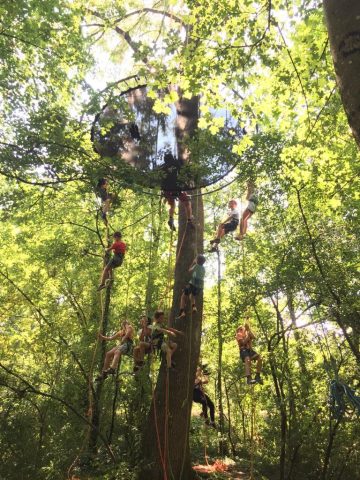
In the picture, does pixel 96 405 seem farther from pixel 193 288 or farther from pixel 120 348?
pixel 193 288

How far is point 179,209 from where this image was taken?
322 inches

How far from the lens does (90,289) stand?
11391mm

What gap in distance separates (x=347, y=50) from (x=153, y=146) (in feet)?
17.5

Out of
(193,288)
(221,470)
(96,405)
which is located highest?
(193,288)

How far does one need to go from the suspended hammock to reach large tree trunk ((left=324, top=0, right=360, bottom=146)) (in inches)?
164

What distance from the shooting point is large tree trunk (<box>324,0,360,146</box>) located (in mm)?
1380

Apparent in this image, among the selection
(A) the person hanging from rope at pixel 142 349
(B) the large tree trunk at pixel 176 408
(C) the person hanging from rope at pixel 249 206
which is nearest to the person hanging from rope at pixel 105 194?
(B) the large tree trunk at pixel 176 408

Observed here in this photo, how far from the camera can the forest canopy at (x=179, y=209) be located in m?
5.50

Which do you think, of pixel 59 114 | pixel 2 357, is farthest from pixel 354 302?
pixel 2 357

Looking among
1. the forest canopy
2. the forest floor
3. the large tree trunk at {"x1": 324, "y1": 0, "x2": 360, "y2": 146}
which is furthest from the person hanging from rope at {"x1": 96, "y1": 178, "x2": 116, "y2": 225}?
the forest floor

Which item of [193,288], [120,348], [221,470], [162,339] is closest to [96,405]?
[120,348]

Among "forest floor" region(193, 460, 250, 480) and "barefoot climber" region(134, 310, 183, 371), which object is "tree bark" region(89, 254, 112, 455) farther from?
"forest floor" region(193, 460, 250, 480)

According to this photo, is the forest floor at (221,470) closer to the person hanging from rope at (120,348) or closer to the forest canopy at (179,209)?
the forest canopy at (179,209)

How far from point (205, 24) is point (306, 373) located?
7481 mm
